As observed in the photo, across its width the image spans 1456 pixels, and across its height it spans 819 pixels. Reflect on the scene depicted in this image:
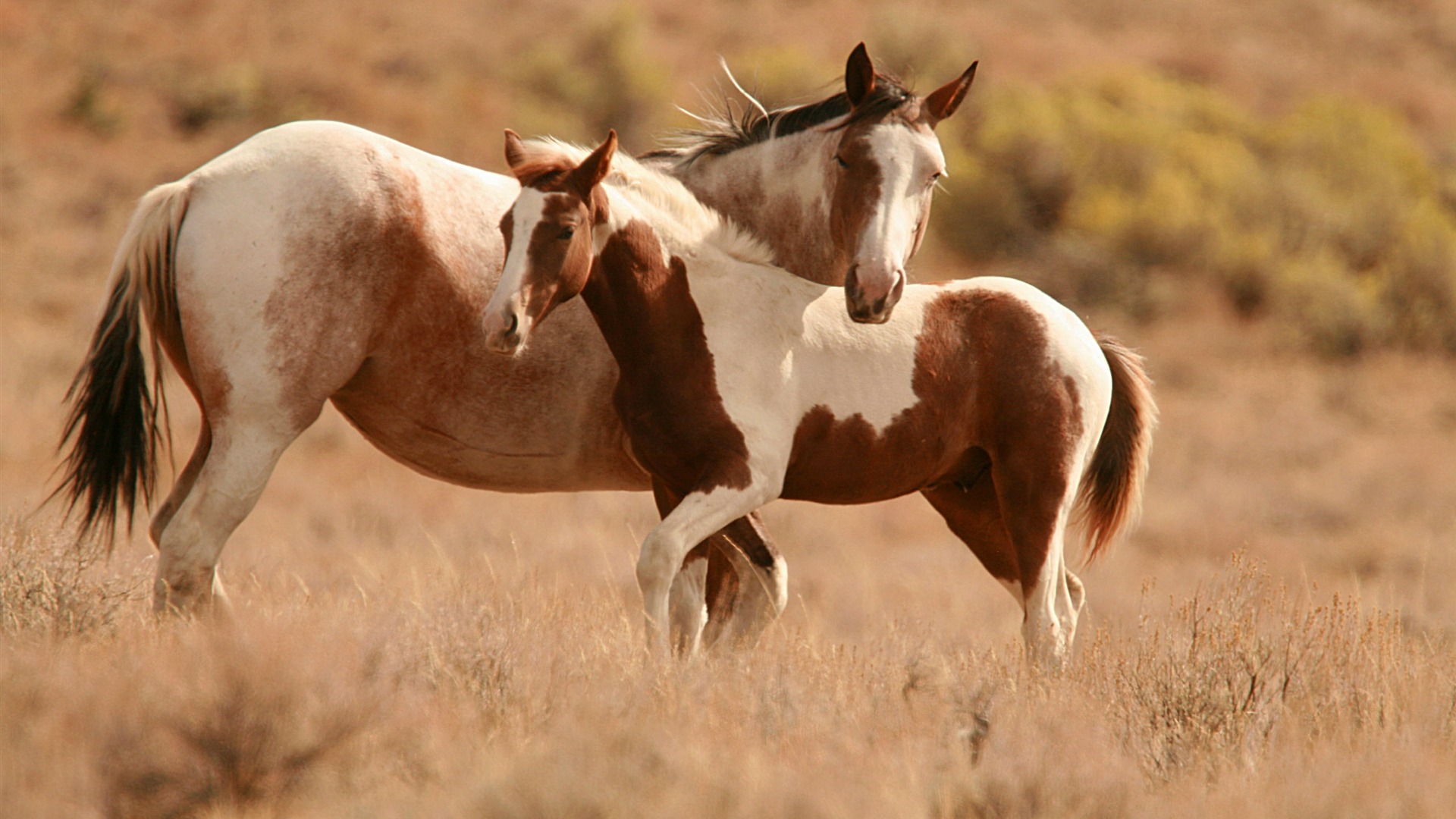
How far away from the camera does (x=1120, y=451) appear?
507 centimetres

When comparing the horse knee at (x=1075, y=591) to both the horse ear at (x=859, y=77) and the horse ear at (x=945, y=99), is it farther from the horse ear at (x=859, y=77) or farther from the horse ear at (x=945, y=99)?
the horse ear at (x=859, y=77)

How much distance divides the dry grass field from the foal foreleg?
169mm

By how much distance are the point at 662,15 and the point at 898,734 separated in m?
28.4

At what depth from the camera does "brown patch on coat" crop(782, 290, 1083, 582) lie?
4.32m

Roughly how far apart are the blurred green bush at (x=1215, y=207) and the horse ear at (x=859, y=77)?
14.6m

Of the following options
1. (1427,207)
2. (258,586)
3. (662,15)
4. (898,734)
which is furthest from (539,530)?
(662,15)

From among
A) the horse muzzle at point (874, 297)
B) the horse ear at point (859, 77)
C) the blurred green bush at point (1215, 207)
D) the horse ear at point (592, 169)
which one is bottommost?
the blurred green bush at point (1215, 207)

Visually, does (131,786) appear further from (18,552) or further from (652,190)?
(652,190)

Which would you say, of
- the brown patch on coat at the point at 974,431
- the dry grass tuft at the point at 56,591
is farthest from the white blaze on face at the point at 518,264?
the dry grass tuft at the point at 56,591

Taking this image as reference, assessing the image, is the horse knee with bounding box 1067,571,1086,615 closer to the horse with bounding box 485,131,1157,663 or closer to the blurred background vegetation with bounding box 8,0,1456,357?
the horse with bounding box 485,131,1157,663

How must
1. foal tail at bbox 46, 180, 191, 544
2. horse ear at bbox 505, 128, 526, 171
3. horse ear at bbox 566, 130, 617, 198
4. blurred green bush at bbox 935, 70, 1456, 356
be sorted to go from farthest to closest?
1. blurred green bush at bbox 935, 70, 1456, 356
2. foal tail at bbox 46, 180, 191, 544
3. horse ear at bbox 505, 128, 526, 171
4. horse ear at bbox 566, 130, 617, 198

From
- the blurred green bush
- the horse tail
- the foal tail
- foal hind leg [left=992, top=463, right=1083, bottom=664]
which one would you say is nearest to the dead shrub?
the foal tail

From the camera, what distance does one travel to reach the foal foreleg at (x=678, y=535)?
13.0 feet

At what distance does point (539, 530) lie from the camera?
1125cm
